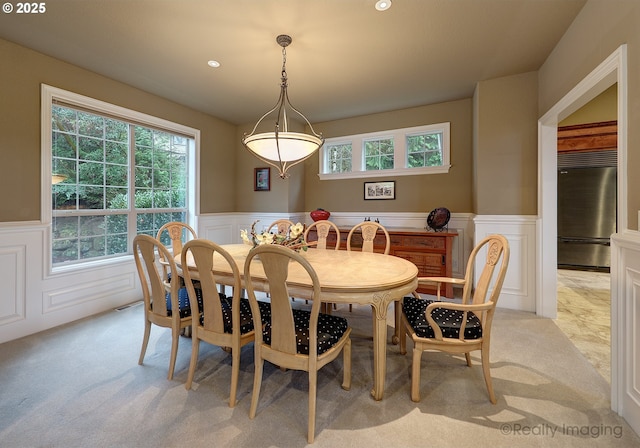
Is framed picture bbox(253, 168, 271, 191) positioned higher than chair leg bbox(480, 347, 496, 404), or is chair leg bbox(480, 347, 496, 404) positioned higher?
framed picture bbox(253, 168, 271, 191)

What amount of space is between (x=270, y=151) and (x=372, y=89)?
1908 mm

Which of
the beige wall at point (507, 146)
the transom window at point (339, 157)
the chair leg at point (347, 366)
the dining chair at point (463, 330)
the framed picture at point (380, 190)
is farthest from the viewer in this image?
the transom window at point (339, 157)

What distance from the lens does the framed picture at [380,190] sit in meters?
4.53

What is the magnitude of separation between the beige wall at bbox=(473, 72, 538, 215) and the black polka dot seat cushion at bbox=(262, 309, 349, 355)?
2.51m

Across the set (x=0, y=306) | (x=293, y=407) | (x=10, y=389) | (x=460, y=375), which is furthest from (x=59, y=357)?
(x=460, y=375)

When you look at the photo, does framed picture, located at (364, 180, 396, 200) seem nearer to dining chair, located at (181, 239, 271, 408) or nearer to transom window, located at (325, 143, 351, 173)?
transom window, located at (325, 143, 351, 173)

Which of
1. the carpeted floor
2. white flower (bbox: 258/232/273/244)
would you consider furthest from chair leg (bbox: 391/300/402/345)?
white flower (bbox: 258/232/273/244)

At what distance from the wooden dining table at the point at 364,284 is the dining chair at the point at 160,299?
0.25 meters

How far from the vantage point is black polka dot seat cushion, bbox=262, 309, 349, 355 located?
1586 millimetres

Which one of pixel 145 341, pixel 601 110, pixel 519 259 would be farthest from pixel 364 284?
pixel 601 110

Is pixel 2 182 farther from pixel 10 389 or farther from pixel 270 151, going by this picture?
pixel 270 151

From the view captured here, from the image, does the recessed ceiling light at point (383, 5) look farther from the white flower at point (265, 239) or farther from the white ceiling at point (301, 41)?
the white flower at point (265, 239)

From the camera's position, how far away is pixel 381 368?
1736 mm

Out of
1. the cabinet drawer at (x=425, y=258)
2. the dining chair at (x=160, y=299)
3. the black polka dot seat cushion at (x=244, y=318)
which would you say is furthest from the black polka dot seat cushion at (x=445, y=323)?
the cabinet drawer at (x=425, y=258)
